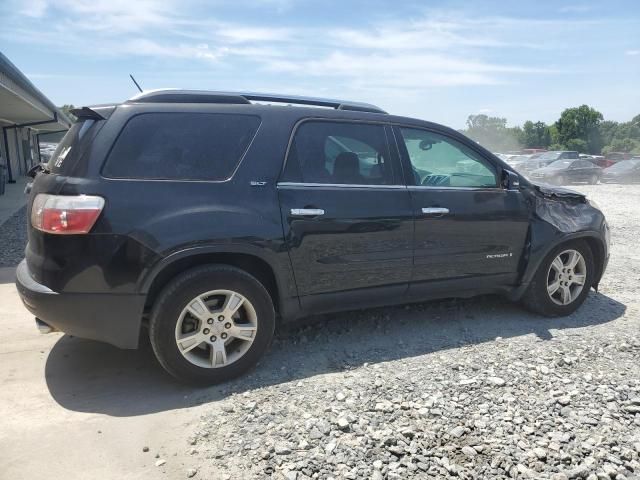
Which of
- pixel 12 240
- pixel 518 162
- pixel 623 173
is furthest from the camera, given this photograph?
pixel 518 162

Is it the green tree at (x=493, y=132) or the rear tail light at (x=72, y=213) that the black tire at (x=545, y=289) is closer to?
the rear tail light at (x=72, y=213)

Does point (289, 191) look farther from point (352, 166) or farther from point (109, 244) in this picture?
point (109, 244)

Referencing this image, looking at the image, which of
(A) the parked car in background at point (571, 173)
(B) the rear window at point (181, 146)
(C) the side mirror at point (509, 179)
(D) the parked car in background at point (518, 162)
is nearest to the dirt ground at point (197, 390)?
(C) the side mirror at point (509, 179)

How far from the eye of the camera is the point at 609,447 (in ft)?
8.63

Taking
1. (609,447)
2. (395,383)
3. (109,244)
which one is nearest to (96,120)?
(109,244)

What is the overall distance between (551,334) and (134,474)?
336 cm

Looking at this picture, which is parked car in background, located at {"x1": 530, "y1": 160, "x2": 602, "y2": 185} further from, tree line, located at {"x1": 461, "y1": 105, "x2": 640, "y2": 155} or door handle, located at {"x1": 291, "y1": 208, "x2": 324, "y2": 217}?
tree line, located at {"x1": 461, "y1": 105, "x2": 640, "y2": 155}

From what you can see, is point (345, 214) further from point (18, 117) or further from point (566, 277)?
point (18, 117)

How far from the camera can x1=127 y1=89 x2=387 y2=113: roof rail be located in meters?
3.29

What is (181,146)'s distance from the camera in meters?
3.21

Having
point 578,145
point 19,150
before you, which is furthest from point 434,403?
point 578,145

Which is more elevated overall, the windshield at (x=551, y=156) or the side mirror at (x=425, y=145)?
the side mirror at (x=425, y=145)

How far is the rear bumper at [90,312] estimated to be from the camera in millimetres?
2980

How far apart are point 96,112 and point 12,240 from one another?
21.9 ft
